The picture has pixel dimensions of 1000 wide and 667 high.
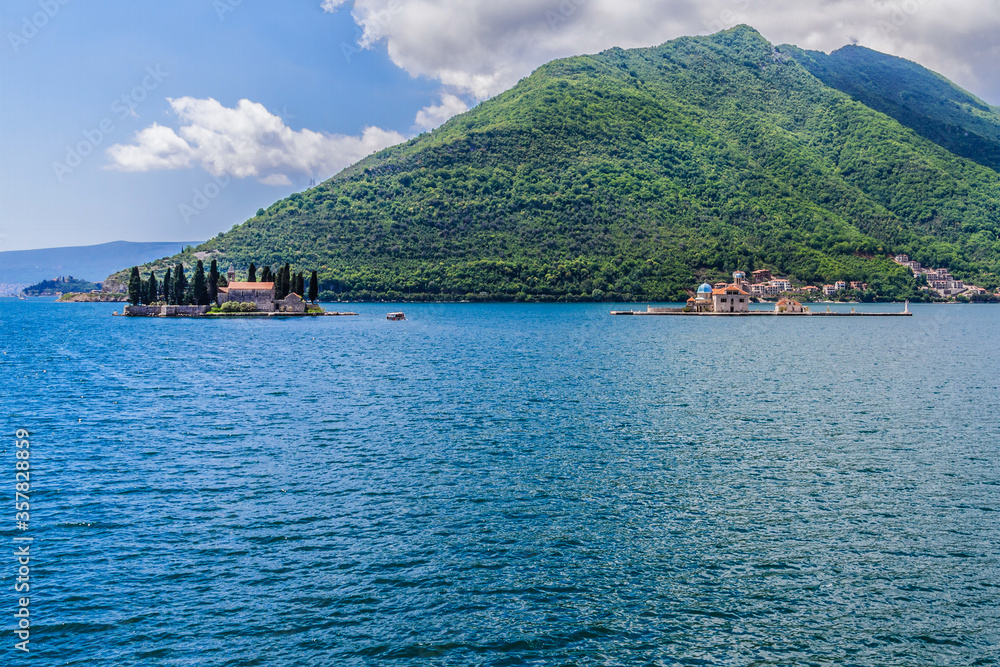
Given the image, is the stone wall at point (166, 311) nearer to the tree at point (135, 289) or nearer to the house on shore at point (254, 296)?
the tree at point (135, 289)

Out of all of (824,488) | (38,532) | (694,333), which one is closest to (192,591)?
(38,532)

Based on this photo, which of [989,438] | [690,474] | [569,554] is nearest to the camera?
[569,554]

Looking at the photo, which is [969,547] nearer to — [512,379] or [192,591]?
[192,591]

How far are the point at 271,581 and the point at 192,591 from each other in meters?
1.84

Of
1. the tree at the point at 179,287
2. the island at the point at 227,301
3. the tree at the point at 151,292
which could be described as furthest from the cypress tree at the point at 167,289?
the tree at the point at 151,292

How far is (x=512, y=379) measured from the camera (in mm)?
52375

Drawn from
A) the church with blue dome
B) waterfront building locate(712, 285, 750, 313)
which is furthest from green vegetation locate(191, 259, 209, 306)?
waterfront building locate(712, 285, 750, 313)

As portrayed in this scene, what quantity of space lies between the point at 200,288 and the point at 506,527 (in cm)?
14539

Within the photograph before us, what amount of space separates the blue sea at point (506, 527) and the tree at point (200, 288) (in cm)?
10794

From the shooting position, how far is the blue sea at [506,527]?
14.4 metres

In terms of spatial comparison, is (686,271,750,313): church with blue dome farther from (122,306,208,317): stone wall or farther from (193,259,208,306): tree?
(122,306,208,317): stone wall

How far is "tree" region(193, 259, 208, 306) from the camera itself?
147 m

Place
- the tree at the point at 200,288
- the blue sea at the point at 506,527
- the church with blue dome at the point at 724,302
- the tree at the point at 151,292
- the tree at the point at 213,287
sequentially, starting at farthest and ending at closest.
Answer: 1. the church with blue dome at the point at 724,302
2. the tree at the point at 151,292
3. the tree at the point at 213,287
4. the tree at the point at 200,288
5. the blue sea at the point at 506,527

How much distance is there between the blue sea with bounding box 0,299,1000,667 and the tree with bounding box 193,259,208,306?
10794 centimetres
